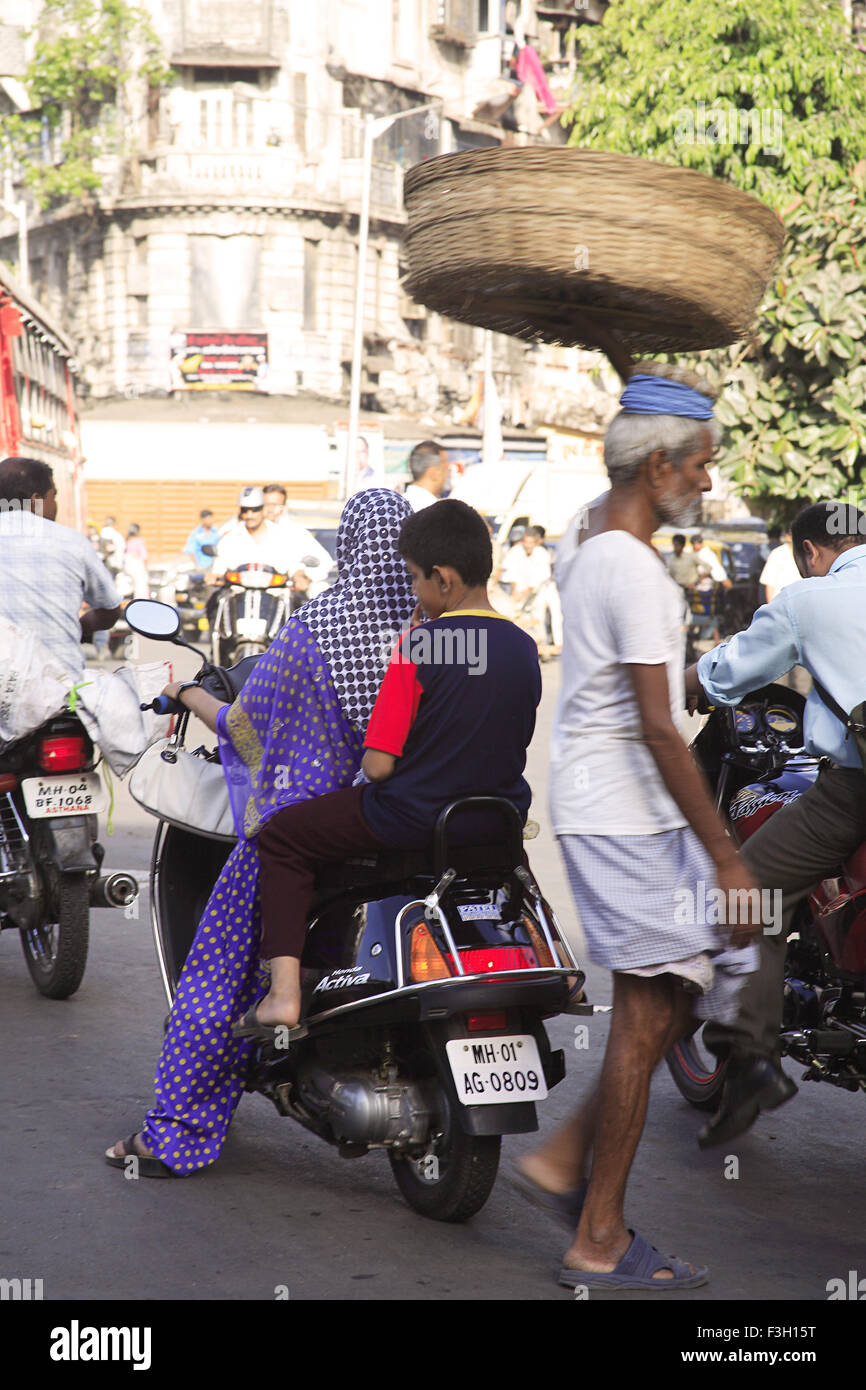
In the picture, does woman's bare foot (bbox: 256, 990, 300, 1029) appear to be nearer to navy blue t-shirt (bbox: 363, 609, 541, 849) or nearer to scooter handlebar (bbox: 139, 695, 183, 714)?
navy blue t-shirt (bbox: 363, 609, 541, 849)

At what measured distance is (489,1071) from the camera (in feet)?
11.1

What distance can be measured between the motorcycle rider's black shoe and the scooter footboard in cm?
37

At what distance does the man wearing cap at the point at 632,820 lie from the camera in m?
3.19

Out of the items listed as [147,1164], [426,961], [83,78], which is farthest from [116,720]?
[83,78]

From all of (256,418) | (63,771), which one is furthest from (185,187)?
(63,771)

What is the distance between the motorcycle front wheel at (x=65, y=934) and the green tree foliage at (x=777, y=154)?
8.85 meters

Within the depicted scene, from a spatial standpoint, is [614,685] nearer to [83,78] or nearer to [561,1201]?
[561,1201]

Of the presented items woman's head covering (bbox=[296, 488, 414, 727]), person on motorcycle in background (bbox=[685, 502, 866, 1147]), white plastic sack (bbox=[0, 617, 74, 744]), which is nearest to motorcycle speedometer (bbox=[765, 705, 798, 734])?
person on motorcycle in background (bbox=[685, 502, 866, 1147])

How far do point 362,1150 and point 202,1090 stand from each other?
0.48 metres

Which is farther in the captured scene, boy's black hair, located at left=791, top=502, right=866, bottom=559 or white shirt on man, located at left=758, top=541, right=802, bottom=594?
white shirt on man, located at left=758, top=541, right=802, bottom=594

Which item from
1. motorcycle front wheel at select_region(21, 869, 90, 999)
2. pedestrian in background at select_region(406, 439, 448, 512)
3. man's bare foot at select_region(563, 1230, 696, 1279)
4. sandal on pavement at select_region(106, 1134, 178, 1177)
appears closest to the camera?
man's bare foot at select_region(563, 1230, 696, 1279)

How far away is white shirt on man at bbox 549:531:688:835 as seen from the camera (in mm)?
3148
